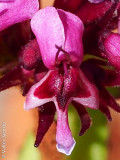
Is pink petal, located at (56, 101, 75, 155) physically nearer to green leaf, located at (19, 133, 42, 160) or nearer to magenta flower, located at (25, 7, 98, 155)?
magenta flower, located at (25, 7, 98, 155)

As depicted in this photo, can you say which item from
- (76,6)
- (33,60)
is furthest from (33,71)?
(76,6)

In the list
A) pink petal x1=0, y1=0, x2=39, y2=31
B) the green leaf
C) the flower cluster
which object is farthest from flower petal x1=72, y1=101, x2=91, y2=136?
the green leaf

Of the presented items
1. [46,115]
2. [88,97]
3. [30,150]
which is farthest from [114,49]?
[30,150]

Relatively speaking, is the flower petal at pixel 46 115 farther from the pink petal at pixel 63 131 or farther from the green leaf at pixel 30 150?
the green leaf at pixel 30 150

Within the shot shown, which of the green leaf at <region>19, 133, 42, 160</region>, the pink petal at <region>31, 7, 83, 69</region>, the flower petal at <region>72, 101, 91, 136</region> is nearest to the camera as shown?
the pink petal at <region>31, 7, 83, 69</region>

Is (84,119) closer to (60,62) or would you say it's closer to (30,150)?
(60,62)
